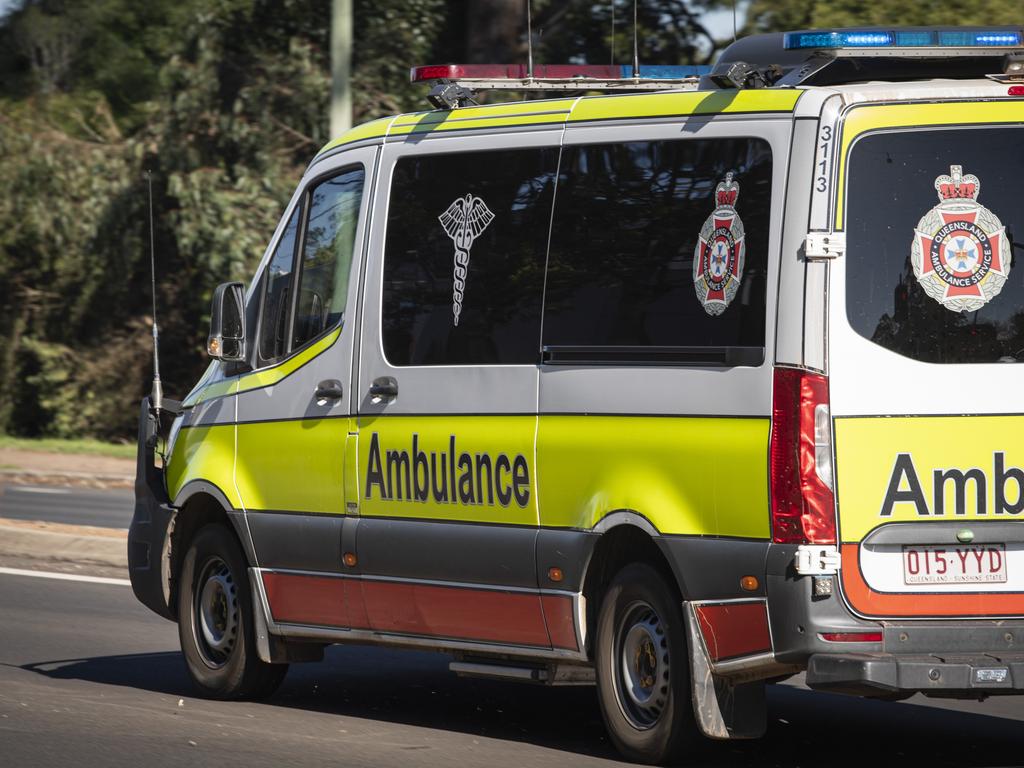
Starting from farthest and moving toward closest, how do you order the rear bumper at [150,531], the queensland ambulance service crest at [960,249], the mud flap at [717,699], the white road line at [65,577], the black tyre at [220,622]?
1. the white road line at [65,577]
2. the rear bumper at [150,531]
3. the black tyre at [220,622]
4. the mud flap at [717,699]
5. the queensland ambulance service crest at [960,249]

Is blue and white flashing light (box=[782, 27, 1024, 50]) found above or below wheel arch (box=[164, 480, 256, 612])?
above

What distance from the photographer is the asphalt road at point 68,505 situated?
674 inches

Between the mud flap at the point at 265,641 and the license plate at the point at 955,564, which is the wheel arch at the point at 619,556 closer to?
the license plate at the point at 955,564

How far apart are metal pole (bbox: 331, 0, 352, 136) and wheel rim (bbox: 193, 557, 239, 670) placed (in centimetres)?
992

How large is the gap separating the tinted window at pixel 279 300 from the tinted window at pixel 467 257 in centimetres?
76

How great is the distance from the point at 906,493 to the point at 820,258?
832mm

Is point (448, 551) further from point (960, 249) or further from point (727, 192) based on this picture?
point (960, 249)

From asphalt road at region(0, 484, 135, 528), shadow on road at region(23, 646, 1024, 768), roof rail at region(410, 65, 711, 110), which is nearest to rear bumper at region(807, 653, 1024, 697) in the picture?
shadow on road at region(23, 646, 1024, 768)

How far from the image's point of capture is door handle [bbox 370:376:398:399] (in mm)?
7764

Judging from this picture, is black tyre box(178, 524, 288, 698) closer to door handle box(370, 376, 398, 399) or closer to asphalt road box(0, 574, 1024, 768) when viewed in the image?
asphalt road box(0, 574, 1024, 768)

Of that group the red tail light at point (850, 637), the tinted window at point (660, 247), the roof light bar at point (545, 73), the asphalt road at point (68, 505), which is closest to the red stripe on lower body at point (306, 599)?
Result: the tinted window at point (660, 247)

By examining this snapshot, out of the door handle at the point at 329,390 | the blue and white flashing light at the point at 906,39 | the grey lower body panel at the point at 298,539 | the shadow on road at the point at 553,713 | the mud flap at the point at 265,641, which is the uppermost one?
the blue and white flashing light at the point at 906,39

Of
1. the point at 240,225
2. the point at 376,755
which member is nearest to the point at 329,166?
the point at 376,755

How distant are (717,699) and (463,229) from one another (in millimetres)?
2260
